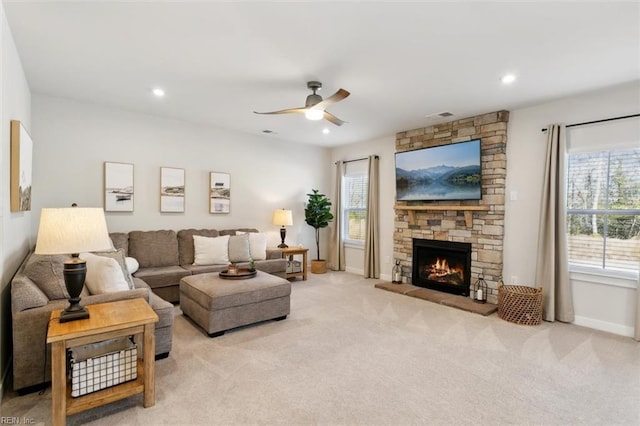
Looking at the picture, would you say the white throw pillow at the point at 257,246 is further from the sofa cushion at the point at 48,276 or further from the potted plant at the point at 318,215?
the sofa cushion at the point at 48,276

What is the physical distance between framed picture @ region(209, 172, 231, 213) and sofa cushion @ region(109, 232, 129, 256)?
52.7 inches

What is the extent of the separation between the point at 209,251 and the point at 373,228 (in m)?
2.92

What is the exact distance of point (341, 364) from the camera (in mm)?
2680

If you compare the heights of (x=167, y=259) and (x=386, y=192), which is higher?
(x=386, y=192)

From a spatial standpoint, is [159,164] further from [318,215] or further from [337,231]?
[337,231]

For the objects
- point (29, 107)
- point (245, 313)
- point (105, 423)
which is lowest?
point (105, 423)

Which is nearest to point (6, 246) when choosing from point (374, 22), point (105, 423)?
point (105, 423)

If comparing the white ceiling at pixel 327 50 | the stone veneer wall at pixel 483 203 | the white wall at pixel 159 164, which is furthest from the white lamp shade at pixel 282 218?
the stone veneer wall at pixel 483 203

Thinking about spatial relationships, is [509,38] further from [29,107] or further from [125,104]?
[29,107]

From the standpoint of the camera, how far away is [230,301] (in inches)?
128

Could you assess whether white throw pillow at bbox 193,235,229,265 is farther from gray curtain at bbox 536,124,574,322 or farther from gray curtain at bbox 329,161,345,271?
gray curtain at bbox 536,124,574,322

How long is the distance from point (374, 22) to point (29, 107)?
401 centimetres

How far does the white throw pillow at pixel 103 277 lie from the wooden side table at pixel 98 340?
15.4 inches

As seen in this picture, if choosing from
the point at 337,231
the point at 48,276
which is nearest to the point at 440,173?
the point at 337,231
